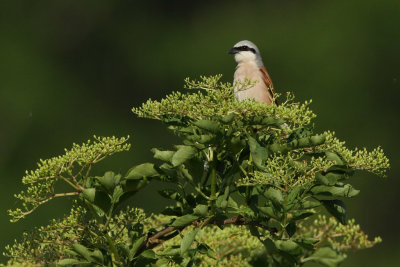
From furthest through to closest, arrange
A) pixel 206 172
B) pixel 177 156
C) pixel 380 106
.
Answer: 1. pixel 380 106
2. pixel 206 172
3. pixel 177 156

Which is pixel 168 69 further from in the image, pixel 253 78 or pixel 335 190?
pixel 335 190

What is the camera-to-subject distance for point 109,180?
8.42ft

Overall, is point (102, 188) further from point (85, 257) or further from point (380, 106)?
point (380, 106)

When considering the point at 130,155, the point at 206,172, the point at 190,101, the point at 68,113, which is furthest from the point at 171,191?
the point at 68,113

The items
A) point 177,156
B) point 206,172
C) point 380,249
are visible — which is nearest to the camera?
point 177,156

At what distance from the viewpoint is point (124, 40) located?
2192 cm

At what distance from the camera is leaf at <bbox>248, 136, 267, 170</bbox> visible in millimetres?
2477

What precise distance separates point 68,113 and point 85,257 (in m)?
16.6

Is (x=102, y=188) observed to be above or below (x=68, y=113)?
below

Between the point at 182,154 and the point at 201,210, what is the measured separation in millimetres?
202

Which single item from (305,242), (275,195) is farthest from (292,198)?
(305,242)

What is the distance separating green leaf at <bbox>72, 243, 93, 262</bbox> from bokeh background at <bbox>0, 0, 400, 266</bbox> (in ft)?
43.2

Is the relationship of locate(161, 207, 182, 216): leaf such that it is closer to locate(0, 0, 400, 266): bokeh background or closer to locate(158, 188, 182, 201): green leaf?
locate(158, 188, 182, 201): green leaf

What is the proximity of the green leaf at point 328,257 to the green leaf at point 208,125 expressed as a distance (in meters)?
0.53
